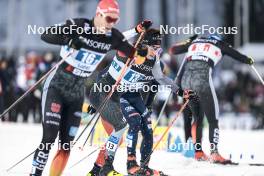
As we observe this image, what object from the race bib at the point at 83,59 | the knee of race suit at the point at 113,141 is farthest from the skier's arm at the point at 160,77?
the race bib at the point at 83,59

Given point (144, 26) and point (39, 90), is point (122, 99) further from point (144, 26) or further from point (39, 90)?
point (39, 90)

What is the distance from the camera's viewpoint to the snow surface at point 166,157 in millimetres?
9453

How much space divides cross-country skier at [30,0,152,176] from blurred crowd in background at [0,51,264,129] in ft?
29.1

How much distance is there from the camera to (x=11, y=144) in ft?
42.1

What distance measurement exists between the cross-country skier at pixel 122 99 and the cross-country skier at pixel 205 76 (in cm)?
137

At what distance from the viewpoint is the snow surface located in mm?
9453

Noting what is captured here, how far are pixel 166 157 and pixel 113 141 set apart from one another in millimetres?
2795

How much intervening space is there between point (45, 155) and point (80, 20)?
1496mm

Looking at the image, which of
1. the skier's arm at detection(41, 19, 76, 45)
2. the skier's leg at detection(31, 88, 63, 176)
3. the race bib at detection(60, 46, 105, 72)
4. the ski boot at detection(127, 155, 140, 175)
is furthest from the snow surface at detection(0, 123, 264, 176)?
the skier's arm at detection(41, 19, 76, 45)

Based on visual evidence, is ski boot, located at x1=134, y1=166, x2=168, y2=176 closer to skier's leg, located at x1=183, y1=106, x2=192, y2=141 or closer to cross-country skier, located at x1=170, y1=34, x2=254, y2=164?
cross-country skier, located at x1=170, y1=34, x2=254, y2=164

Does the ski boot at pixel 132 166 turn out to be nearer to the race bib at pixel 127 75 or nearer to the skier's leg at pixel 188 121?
the race bib at pixel 127 75

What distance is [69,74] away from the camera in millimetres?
7484

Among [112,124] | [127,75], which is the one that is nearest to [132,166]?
[112,124]

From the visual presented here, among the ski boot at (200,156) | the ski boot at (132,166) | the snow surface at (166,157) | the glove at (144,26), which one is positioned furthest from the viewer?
the ski boot at (200,156)
